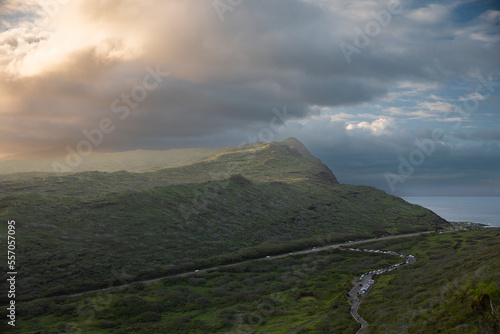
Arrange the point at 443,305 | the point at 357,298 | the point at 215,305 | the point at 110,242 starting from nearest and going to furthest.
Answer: the point at 443,305 → the point at 357,298 → the point at 215,305 → the point at 110,242

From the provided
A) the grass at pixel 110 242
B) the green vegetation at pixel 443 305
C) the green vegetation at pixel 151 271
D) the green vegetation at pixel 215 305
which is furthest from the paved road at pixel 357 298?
the grass at pixel 110 242

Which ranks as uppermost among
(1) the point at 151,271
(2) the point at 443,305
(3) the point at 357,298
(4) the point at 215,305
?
(2) the point at 443,305

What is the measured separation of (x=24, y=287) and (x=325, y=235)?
15932cm

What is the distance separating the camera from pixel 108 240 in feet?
477

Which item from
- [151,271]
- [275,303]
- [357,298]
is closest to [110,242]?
[151,271]

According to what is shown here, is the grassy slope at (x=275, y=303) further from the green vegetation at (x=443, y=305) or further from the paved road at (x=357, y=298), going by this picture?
the paved road at (x=357, y=298)

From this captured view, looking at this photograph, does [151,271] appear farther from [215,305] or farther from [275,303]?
[275,303]

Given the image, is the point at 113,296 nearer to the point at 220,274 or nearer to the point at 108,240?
the point at 220,274

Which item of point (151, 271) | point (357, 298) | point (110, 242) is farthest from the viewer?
point (110, 242)

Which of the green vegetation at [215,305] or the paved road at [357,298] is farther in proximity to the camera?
the green vegetation at [215,305]

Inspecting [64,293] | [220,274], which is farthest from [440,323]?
[64,293]

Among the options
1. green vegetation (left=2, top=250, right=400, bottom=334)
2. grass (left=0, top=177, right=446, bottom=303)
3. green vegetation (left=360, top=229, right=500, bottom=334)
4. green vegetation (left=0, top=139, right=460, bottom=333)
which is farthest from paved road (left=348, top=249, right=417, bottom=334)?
grass (left=0, top=177, right=446, bottom=303)

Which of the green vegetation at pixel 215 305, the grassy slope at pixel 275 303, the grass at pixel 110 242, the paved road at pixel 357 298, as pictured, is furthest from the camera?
the grass at pixel 110 242

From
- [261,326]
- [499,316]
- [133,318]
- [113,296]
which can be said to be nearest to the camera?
[499,316]
